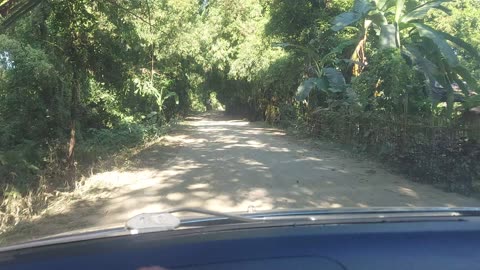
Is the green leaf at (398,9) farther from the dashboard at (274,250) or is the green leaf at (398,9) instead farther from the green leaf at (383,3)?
the dashboard at (274,250)

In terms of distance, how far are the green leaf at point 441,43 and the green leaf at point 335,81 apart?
353 centimetres

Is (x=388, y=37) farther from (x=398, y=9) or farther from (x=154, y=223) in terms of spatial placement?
(x=154, y=223)

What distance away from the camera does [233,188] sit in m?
10.3

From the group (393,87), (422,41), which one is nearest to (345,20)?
(422,41)

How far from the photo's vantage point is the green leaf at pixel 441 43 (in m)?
12.9

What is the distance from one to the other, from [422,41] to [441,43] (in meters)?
1.39

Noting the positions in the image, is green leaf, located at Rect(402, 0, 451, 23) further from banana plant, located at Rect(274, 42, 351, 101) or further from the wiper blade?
the wiper blade

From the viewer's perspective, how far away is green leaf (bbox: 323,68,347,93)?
17.1 m

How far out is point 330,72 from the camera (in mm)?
17734

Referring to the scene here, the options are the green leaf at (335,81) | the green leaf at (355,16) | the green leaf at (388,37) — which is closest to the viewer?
the green leaf at (388,37)

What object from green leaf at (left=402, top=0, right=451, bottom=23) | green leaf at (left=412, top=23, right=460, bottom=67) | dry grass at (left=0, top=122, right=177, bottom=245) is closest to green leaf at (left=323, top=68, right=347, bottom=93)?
green leaf at (left=402, top=0, right=451, bottom=23)

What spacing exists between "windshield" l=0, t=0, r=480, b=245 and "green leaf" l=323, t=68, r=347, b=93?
52 mm

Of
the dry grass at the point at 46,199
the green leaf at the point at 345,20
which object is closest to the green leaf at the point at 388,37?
the green leaf at the point at 345,20

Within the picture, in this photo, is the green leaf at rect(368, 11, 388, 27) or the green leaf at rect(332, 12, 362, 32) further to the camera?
the green leaf at rect(368, 11, 388, 27)
